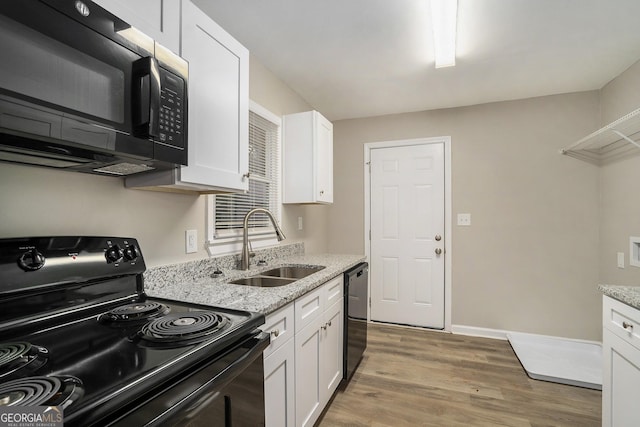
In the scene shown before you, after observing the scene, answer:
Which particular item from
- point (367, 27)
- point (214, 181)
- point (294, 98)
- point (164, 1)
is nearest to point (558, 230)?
point (367, 27)

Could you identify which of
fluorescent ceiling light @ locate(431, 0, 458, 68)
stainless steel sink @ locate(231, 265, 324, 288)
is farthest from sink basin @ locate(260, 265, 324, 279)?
fluorescent ceiling light @ locate(431, 0, 458, 68)

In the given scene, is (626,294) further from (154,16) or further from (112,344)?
(154,16)

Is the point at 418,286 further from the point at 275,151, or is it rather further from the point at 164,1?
the point at 164,1

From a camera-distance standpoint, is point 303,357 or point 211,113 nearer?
point 211,113

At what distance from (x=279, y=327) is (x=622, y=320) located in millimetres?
1556

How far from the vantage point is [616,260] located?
265 centimetres

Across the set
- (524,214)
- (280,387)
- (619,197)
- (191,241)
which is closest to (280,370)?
(280,387)

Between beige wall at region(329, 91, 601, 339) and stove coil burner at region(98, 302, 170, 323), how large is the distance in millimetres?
3076

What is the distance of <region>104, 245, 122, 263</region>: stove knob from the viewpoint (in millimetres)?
1153

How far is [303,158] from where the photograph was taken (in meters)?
2.72

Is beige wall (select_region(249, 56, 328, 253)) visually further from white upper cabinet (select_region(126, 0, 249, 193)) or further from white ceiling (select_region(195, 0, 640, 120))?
white upper cabinet (select_region(126, 0, 249, 193))

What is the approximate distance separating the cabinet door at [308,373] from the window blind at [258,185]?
2.88 feet

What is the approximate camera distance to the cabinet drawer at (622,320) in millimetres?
1306

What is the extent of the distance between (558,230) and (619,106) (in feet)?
3.84
